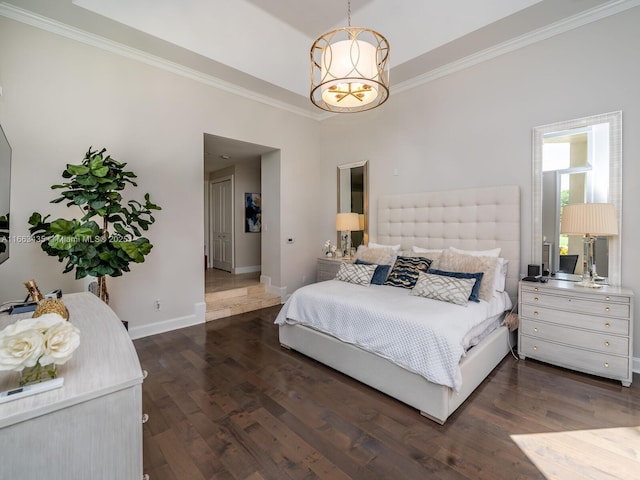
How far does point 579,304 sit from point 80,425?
11.2ft

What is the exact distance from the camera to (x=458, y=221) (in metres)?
3.69

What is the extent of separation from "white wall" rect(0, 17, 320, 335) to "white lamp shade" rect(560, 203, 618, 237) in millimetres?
3918

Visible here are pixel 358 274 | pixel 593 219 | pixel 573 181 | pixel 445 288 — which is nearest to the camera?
pixel 593 219

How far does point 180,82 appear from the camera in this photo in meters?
3.80

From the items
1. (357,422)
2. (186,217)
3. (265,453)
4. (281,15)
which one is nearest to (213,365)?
(265,453)

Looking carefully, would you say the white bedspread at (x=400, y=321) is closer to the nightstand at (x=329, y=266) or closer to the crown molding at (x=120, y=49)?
the nightstand at (x=329, y=266)

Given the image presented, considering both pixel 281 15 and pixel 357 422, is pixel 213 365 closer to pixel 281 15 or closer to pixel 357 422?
pixel 357 422

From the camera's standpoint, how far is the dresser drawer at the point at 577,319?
2.45 m

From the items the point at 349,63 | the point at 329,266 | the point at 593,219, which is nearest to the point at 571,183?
the point at 593,219

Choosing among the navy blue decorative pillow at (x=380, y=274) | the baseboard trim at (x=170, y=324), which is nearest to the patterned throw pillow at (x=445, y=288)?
the navy blue decorative pillow at (x=380, y=274)

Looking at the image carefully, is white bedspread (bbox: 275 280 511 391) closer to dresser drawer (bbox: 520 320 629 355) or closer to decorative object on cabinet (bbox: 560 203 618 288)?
dresser drawer (bbox: 520 320 629 355)

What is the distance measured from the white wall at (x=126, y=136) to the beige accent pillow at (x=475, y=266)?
3.09m

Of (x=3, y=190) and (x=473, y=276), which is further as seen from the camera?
(x=473, y=276)

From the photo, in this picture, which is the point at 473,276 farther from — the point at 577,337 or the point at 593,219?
the point at 593,219
